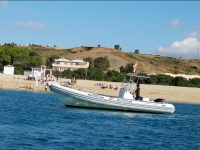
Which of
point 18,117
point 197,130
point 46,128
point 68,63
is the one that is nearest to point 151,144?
point 46,128

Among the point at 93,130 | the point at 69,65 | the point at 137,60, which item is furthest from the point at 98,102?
the point at 137,60

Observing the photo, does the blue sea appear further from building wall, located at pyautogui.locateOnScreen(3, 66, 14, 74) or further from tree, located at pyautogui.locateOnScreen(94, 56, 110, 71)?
tree, located at pyautogui.locateOnScreen(94, 56, 110, 71)

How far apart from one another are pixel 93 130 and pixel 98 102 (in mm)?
10867

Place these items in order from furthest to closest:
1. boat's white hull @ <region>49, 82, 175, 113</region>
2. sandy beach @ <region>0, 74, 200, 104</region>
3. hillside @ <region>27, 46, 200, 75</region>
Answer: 1. hillside @ <region>27, 46, 200, 75</region>
2. sandy beach @ <region>0, 74, 200, 104</region>
3. boat's white hull @ <region>49, 82, 175, 113</region>

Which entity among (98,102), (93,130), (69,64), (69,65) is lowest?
(93,130)

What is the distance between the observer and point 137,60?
14462 cm

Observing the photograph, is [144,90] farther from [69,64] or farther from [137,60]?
[137,60]

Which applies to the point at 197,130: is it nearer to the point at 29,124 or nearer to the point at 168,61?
the point at 29,124

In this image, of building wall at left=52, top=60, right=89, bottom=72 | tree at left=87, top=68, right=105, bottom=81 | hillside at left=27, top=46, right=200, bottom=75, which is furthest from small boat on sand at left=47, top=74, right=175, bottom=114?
hillside at left=27, top=46, right=200, bottom=75

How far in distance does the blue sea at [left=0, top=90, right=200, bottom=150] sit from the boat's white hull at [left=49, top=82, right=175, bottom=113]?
1.62 ft

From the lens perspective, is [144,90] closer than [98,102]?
No

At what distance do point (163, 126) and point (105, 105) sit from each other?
23.0 ft

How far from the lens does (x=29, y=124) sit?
27375mm

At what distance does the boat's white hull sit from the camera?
3747cm
